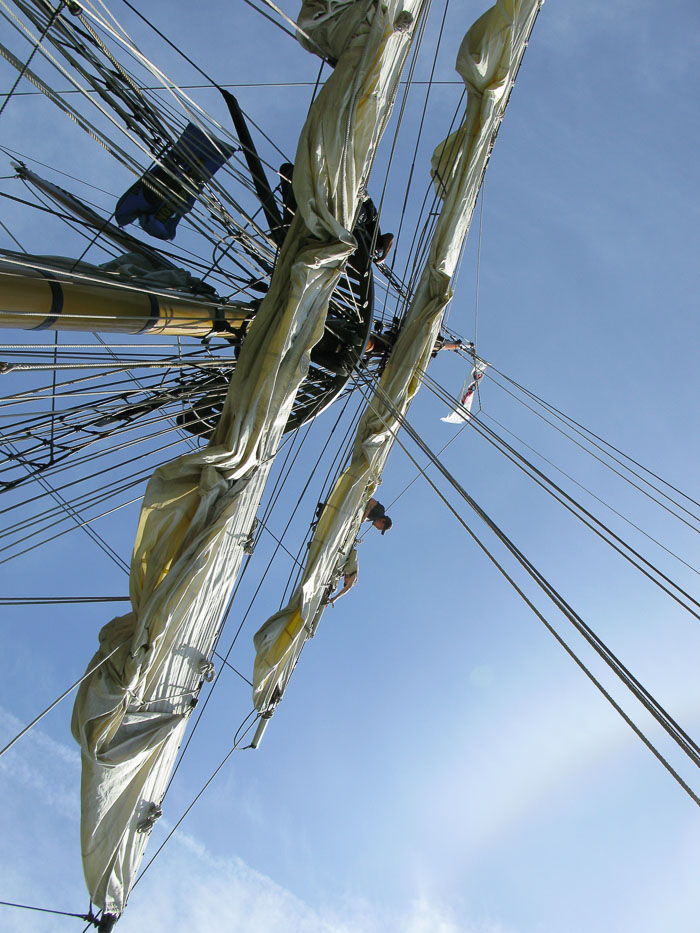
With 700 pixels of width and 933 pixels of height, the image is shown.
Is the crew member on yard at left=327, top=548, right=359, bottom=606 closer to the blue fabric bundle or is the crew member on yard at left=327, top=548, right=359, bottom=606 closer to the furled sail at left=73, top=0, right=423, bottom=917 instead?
the furled sail at left=73, top=0, right=423, bottom=917

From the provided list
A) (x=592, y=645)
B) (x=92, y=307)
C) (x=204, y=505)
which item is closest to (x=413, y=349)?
(x=204, y=505)

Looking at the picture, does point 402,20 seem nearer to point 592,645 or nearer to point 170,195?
point 170,195

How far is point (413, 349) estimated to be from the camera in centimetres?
650

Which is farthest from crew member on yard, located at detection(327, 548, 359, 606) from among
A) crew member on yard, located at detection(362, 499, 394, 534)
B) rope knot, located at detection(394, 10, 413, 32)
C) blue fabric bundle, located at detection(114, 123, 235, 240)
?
rope knot, located at detection(394, 10, 413, 32)

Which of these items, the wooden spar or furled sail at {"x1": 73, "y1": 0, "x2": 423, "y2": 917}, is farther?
furled sail at {"x1": 73, "y1": 0, "x2": 423, "y2": 917}

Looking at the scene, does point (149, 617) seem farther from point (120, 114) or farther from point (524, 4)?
point (524, 4)

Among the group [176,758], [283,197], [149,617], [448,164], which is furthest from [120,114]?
[176,758]

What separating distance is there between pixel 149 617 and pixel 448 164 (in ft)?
19.8

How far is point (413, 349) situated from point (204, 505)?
293 centimetres

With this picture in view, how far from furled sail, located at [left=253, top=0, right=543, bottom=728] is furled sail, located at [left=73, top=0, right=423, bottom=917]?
1119mm

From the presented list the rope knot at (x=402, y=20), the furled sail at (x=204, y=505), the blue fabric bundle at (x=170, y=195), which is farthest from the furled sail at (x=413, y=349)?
the blue fabric bundle at (x=170, y=195)

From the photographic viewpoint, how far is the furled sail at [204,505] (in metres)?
4.36

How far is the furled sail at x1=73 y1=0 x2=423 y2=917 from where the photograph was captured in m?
4.36

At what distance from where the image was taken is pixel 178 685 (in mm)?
4719
